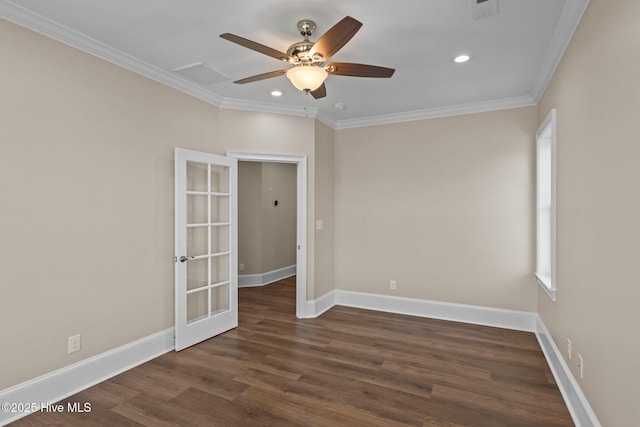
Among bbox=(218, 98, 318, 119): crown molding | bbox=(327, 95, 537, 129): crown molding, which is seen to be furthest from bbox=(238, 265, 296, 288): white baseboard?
bbox=(218, 98, 318, 119): crown molding

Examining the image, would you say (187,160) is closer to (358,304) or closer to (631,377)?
(358,304)

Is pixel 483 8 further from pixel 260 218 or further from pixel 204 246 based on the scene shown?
pixel 260 218

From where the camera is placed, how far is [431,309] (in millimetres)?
4391

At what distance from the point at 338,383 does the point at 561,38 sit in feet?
10.3

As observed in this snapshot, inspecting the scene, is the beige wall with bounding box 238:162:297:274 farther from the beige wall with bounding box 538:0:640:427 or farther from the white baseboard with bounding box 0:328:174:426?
the beige wall with bounding box 538:0:640:427

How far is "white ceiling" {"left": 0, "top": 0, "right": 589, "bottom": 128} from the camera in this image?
220 centimetres

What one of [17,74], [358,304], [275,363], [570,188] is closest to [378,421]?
[275,363]

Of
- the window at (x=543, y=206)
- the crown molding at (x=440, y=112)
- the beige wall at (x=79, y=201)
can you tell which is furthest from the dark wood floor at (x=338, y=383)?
the crown molding at (x=440, y=112)

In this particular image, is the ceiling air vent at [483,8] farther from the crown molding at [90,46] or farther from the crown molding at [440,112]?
the crown molding at [90,46]

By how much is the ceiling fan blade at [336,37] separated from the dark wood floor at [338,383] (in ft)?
7.99

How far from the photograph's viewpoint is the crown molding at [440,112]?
3.89 m

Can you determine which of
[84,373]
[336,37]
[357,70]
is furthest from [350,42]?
[84,373]

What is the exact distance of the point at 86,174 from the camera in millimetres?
2668

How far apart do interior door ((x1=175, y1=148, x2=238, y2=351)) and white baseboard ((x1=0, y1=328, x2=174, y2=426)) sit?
204 millimetres
